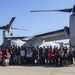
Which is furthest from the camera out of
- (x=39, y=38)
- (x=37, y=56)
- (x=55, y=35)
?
(x=39, y=38)

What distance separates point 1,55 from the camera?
606 inches

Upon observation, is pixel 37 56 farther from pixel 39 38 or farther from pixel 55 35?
pixel 39 38

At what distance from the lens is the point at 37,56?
15258mm

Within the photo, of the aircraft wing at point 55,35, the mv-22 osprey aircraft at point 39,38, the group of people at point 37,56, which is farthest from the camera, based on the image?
the aircraft wing at point 55,35

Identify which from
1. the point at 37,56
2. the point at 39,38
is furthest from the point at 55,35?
the point at 37,56

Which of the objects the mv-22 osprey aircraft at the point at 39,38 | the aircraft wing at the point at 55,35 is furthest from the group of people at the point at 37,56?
the aircraft wing at the point at 55,35

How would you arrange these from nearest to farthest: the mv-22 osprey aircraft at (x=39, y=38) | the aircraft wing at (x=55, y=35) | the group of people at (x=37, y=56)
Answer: the group of people at (x=37, y=56)
the mv-22 osprey aircraft at (x=39, y=38)
the aircraft wing at (x=55, y=35)

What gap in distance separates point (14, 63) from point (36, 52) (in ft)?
6.43

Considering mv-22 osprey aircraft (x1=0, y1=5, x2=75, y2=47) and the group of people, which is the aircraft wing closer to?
mv-22 osprey aircraft (x1=0, y1=5, x2=75, y2=47)

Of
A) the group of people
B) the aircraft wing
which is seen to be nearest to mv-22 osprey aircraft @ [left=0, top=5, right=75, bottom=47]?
A: the aircraft wing

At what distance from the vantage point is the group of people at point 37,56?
47.1 feet

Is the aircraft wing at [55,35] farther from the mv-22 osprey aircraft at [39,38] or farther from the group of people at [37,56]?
the group of people at [37,56]

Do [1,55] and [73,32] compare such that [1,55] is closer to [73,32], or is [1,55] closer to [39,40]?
[73,32]

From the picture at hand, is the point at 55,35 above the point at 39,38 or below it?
above
